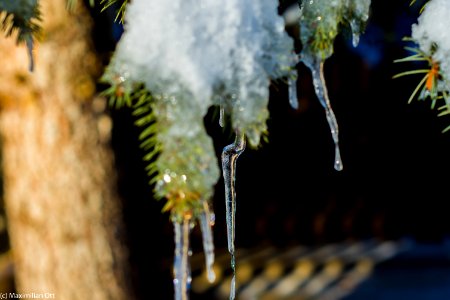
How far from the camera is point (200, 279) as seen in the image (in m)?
4.08

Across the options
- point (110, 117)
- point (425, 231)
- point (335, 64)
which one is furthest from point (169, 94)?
point (425, 231)

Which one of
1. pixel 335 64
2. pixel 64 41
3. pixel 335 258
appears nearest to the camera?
pixel 64 41

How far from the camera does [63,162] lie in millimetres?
2080

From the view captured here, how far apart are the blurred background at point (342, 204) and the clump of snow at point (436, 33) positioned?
253 cm

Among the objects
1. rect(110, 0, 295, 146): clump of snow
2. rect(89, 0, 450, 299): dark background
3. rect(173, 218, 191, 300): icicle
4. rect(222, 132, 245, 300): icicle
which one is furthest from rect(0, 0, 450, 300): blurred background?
rect(110, 0, 295, 146): clump of snow

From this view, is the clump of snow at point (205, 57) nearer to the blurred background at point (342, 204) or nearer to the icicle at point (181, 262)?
the icicle at point (181, 262)

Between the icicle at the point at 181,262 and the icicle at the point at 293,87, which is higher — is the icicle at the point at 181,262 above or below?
below

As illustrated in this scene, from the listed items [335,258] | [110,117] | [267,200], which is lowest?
[335,258]

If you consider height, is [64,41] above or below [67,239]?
above

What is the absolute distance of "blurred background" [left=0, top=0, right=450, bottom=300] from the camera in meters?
3.72

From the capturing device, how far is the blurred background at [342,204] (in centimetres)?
372

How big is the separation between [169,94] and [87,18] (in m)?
1.50

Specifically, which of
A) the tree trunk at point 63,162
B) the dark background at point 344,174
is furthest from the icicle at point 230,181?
the dark background at point 344,174

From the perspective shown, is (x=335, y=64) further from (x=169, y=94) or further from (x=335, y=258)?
(x=169, y=94)
